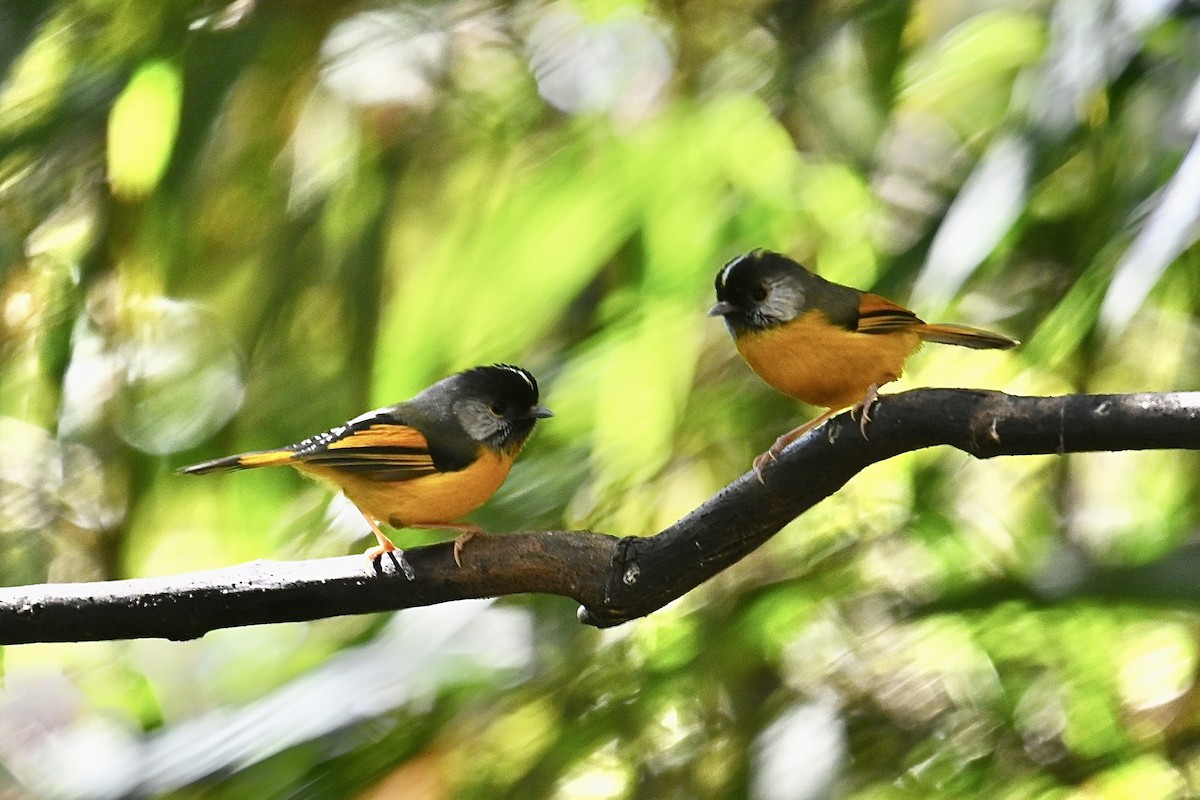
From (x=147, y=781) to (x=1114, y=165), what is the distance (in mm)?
1504

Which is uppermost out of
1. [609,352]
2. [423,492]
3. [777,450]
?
[777,450]

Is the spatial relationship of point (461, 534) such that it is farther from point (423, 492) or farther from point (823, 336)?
point (823, 336)

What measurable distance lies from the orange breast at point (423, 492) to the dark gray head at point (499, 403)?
33mm

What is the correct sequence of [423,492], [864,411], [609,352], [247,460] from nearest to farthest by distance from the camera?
[864,411] → [247,460] → [423,492] → [609,352]

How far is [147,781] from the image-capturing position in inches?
61.4

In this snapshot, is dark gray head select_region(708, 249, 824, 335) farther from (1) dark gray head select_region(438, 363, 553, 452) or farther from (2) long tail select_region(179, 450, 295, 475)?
(2) long tail select_region(179, 450, 295, 475)

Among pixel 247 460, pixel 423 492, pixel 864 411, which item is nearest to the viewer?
pixel 864 411

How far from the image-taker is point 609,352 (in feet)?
5.41

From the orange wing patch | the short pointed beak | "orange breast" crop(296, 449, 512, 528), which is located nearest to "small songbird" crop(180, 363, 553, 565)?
"orange breast" crop(296, 449, 512, 528)

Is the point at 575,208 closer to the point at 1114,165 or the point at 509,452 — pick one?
the point at 509,452

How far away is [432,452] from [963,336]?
1.57 feet

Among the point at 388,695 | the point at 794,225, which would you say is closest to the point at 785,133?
the point at 794,225

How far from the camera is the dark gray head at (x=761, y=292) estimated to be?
1055 millimetres

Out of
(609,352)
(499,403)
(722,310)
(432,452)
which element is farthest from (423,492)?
(609,352)
